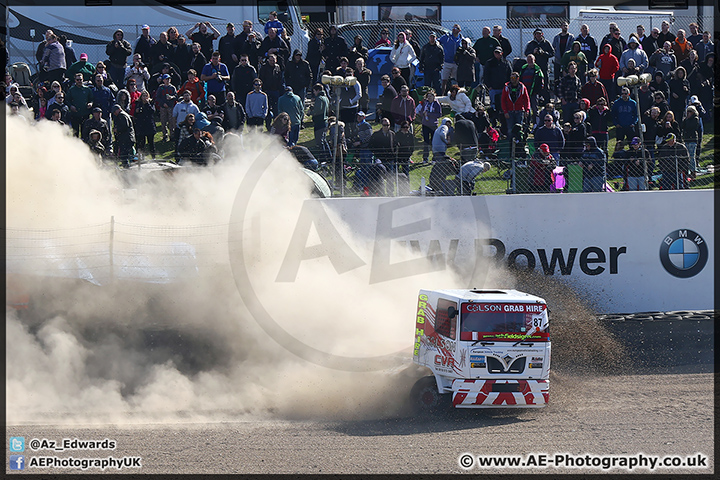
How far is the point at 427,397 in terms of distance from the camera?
1133 centimetres

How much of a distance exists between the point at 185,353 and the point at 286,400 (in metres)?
2.27

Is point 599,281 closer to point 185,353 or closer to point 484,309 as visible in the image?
point 484,309

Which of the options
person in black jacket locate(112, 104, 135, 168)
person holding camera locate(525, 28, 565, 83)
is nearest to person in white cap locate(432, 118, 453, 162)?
person holding camera locate(525, 28, 565, 83)

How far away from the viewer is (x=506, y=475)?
903 cm

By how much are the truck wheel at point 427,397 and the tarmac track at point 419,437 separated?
0.22m

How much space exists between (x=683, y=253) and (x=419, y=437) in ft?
23.8

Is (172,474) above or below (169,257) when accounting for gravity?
below

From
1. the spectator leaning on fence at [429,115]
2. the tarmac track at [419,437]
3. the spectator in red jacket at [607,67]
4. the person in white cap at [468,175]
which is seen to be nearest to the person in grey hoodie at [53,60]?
the spectator leaning on fence at [429,115]

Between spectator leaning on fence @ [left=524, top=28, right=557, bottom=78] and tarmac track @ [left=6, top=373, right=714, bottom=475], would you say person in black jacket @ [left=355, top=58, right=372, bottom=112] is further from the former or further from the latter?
tarmac track @ [left=6, top=373, right=714, bottom=475]

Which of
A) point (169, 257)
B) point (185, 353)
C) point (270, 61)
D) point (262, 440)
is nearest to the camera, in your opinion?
point (262, 440)

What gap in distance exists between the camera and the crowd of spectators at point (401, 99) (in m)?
15.6

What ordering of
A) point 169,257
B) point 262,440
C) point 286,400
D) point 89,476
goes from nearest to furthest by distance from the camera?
point 89,476 → point 262,440 → point 286,400 → point 169,257

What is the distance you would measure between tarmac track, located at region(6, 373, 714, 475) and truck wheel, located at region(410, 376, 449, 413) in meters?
0.22

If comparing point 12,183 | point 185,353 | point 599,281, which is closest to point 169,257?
point 185,353
